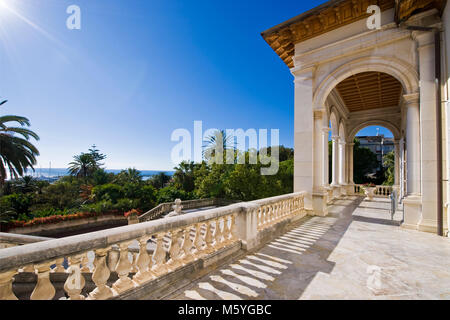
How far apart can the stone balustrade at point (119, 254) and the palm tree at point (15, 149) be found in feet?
59.7

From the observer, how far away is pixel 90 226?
61.1 ft

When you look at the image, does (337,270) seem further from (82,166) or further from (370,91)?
(82,166)

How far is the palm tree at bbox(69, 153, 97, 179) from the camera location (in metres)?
35.2

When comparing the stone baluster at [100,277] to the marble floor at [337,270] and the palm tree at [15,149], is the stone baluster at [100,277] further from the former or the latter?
the palm tree at [15,149]

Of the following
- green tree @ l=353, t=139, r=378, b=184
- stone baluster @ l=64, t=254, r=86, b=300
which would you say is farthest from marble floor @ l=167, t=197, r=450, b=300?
green tree @ l=353, t=139, r=378, b=184

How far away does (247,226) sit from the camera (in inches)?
156

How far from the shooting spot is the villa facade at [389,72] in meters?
5.05

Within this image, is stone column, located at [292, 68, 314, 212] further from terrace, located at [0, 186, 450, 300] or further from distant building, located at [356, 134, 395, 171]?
distant building, located at [356, 134, 395, 171]

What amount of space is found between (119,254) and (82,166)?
41.8m

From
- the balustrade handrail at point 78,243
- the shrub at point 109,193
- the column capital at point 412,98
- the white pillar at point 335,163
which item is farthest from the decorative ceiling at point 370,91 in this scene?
the shrub at point 109,193

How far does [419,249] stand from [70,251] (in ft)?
20.5

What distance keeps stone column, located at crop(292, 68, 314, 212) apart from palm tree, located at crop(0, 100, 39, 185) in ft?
65.6

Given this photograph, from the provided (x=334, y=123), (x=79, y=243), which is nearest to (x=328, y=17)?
(x=334, y=123)
